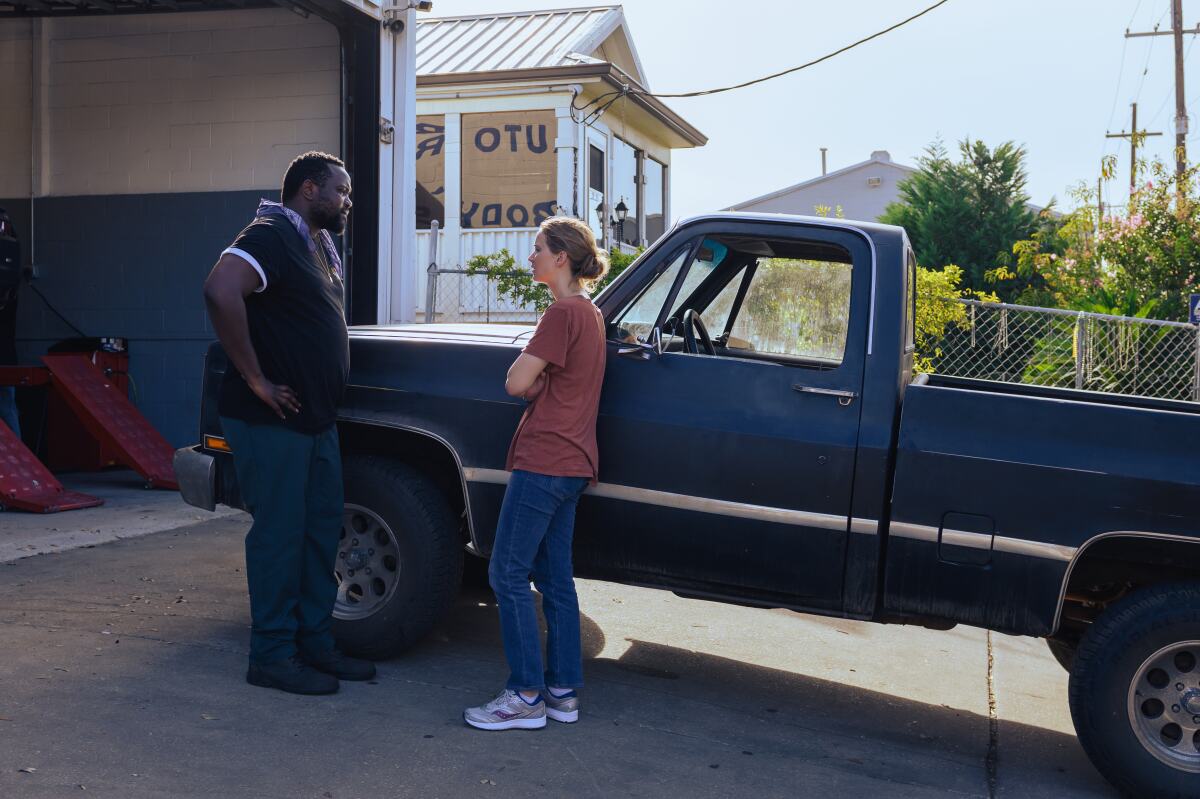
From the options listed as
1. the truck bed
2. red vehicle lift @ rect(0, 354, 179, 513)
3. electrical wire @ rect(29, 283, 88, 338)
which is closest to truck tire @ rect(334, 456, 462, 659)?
the truck bed

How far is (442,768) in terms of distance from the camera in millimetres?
4031

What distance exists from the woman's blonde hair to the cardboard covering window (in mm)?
14363

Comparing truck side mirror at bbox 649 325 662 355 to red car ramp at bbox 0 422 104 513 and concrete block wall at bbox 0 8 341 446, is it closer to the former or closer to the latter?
red car ramp at bbox 0 422 104 513

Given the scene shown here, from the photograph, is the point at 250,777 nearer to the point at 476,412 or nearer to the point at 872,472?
the point at 476,412

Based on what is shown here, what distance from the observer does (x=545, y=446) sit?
173 inches

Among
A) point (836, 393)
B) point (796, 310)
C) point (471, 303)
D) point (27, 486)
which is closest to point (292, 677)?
point (836, 393)

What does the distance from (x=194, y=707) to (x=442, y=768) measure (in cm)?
105

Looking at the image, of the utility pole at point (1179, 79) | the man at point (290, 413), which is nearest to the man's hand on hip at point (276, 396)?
the man at point (290, 413)

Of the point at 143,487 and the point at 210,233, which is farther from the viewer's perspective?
the point at 210,233

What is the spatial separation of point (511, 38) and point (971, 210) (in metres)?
11.1

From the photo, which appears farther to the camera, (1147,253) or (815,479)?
(1147,253)

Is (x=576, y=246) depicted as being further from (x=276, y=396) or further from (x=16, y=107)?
(x=16, y=107)

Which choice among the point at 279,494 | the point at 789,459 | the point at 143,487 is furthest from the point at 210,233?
the point at 789,459

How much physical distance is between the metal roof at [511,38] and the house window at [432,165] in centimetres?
82
